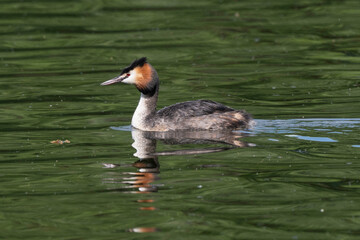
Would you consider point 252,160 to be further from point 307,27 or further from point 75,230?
point 307,27

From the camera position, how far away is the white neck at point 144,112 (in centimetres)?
1234

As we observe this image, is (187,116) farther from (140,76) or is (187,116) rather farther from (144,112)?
(140,76)

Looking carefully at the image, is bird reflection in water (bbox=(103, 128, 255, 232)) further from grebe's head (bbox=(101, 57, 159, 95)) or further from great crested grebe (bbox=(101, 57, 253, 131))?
grebe's head (bbox=(101, 57, 159, 95))

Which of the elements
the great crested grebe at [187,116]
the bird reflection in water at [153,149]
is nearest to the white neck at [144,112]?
the great crested grebe at [187,116]

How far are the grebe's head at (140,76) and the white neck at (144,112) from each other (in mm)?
126

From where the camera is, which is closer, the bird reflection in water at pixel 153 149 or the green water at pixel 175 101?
the green water at pixel 175 101

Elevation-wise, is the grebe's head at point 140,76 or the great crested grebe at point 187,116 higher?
the grebe's head at point 140,76

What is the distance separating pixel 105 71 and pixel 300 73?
398 cm

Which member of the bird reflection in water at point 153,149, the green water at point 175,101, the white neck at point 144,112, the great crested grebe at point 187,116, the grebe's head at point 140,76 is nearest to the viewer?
the green water at point 175,101

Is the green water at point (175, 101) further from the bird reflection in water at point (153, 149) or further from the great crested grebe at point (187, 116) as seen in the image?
the great crested grebe at point (187, 116)

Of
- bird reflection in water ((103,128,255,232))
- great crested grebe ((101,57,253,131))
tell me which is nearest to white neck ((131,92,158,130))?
great crested grebe ((101,57,253,131))

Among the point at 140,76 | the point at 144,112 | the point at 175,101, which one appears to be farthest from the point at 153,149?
the point at 175,101

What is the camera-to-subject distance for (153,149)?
1090 cm

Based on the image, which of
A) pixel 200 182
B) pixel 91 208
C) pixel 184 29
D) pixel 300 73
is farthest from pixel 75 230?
pixel 184 29
